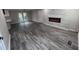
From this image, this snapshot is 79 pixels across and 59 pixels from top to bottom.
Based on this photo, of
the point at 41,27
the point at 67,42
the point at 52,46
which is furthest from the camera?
the point at 52,46

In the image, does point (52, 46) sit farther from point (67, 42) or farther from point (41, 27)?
point (41, 27)

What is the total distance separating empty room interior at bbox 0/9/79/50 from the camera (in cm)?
142

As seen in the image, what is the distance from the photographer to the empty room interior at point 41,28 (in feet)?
4.66

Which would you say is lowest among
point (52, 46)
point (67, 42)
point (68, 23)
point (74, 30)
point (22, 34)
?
point (52, 46)

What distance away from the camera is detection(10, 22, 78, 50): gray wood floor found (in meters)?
1.61

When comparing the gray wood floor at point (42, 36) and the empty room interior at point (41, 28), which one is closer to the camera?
the empty room interior at point (41, 28)

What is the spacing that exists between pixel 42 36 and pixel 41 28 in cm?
20

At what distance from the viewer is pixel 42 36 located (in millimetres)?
1783

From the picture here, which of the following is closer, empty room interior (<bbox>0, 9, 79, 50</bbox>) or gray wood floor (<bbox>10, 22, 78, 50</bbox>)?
empty room interior (<bbox>0, 9, 79, 50</bbox>)

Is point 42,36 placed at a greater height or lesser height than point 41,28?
lesser

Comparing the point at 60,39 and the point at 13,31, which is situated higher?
the point at 13,31

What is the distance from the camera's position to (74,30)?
4.96 feet
